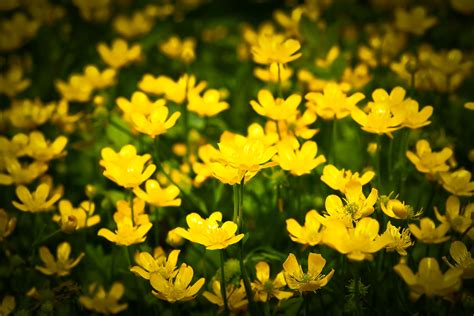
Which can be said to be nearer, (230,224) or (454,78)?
(230,224)

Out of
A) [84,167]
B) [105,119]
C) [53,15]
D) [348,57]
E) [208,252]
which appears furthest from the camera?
[53,15]

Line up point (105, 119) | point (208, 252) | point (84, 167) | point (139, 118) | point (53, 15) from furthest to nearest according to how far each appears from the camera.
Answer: point (53, 15) < point (84, 167) < point (105, 119) < point (208, 252) < point (139, 118)

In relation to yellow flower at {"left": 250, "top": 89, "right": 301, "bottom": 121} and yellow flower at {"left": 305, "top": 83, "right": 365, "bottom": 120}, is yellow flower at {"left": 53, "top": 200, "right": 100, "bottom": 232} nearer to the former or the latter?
yellow flower at {"left": 250, "top": 89, "right": 301, "bottom": 121}

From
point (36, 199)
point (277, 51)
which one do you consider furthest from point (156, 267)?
point (277, 51)

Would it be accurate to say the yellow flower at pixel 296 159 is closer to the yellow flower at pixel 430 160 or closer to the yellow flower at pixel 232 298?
the yellow flower at pixel 430 160

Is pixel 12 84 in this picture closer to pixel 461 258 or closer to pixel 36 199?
pixel 36 199

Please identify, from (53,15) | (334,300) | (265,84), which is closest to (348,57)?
(265,84)

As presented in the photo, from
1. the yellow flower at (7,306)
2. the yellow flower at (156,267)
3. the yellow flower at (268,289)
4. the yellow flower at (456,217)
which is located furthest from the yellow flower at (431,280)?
the yellow flower at (7,306)

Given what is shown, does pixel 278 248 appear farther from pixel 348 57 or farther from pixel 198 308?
pixel 348 57
